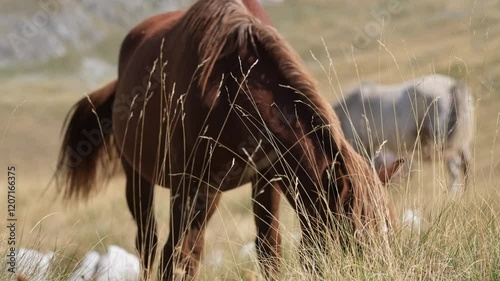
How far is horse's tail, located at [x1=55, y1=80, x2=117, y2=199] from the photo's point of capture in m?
6.71

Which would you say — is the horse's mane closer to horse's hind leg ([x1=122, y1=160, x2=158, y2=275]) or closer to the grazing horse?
horse's hind leg ([x1=122, y1=160, x2=158, y2=275])

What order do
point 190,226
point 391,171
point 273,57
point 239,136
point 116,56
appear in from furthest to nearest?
point 116,56 → point 190,226 → point 239,136 → point 273,57 → point 391,171

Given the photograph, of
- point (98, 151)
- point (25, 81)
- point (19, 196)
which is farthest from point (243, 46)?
point (25, 81)

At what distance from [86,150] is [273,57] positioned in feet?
10.2

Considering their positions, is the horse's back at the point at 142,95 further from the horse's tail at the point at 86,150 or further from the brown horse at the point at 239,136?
the horse's tail at the point at 86,150

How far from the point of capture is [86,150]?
6750mm

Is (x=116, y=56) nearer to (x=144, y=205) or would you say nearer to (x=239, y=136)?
(x=144, y=205)

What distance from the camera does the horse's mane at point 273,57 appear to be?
339 cm

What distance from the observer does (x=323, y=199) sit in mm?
3510

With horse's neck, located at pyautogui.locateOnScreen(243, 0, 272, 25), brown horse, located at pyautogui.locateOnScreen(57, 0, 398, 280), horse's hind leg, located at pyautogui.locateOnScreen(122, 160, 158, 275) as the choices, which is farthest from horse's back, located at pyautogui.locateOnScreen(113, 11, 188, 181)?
horse's neck, located at pyautogui.locateOnScreen(243, 0, 272, 25)

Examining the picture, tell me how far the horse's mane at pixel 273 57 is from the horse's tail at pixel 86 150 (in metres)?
1.85

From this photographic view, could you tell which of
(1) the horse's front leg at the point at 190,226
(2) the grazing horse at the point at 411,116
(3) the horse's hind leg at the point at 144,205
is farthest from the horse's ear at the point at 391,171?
(2) the grazing horse at the point at 411,116

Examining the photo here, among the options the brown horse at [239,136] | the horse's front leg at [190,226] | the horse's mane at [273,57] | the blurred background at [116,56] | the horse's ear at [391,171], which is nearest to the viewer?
the horse's mane at [273,57]

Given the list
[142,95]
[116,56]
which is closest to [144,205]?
[142,95]
